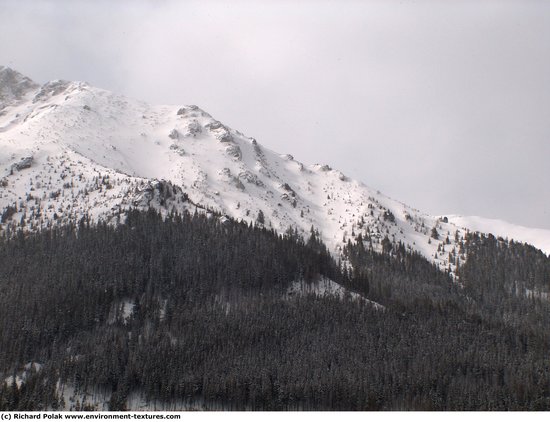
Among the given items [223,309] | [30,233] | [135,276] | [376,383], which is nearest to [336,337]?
[376,383]

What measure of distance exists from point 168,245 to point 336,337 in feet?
262

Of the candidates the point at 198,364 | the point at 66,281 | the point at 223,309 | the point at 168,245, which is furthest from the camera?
the point at 168,245

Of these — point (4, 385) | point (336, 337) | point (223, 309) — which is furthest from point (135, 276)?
point (336, 337)

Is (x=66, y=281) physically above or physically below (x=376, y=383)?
above

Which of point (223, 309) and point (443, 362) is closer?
point (443, 362)

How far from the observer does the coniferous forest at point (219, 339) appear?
425ft

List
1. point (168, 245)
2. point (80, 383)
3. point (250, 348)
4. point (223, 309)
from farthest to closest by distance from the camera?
1. point (168, 245)
2. point (223, 309)
3. point (250, 348)
4. point (80, 383)

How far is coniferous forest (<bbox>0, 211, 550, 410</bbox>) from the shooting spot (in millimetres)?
129500

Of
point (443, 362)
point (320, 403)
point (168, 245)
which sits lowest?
point (320, 403)

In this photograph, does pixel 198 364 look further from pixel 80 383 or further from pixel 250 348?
pixel 80 383

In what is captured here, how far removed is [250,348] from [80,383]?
49541 millimetres

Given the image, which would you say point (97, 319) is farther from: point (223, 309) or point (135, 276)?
point (223, 309)

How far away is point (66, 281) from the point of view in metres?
162

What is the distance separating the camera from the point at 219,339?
154 m
